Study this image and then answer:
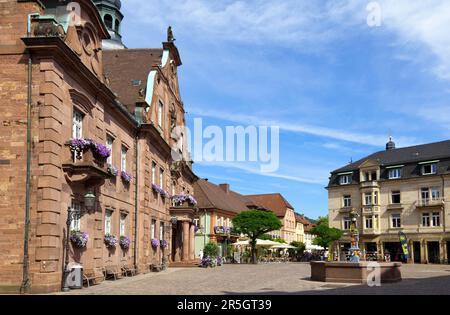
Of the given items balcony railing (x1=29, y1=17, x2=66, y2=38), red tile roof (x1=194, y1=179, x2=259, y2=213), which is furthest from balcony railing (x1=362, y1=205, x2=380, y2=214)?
balcony railing (x1=29, y1=17, x2=66, y2=38)

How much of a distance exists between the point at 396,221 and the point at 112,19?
40238 mm

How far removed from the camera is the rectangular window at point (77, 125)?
20.0 metres

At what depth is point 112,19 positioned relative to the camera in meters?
43.0

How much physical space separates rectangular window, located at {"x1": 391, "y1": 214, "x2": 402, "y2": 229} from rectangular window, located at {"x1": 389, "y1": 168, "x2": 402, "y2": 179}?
15.4 feet

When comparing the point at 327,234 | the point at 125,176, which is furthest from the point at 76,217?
the point at 327,234

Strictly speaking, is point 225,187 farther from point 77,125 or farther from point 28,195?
point 28,195

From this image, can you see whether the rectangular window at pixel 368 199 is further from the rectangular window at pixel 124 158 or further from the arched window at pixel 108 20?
the rectangular window at pixel 124 158

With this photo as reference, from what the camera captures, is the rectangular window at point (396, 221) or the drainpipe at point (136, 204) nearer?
the drainpipe at point (136, 204)

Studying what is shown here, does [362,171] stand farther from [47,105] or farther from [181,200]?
[47,105]

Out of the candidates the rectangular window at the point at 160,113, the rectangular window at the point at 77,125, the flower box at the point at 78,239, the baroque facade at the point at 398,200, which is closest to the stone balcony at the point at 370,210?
the baroque facade at the point at 398,200

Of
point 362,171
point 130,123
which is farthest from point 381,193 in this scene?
point 130,123

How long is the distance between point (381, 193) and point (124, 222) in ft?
149

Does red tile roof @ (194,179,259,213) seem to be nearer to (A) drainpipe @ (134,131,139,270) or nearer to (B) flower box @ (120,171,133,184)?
(A) drainpipe @ (134,131,139,270)

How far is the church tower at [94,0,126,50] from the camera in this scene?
138ft
